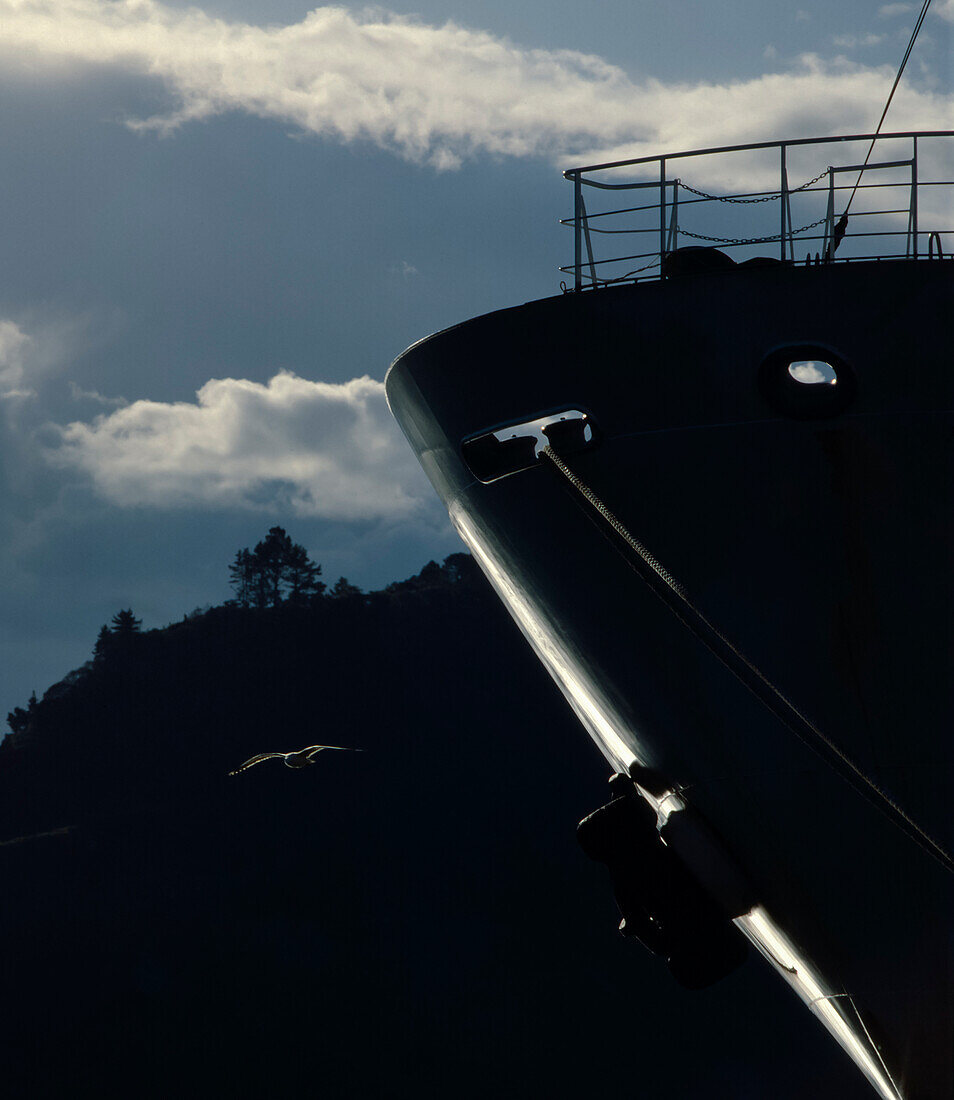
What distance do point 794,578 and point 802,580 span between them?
0.20ft

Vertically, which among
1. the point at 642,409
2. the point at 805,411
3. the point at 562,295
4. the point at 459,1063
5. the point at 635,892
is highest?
the point at 562,295

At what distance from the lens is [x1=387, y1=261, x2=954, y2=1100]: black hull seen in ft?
29.0

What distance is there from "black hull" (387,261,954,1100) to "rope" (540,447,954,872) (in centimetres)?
2

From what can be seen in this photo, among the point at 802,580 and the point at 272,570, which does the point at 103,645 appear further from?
the point at 802,580

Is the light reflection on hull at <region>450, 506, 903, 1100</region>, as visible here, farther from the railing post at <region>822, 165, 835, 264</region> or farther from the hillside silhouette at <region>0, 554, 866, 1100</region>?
the hillside silhouette at <region>0, 554, 866, 1100</region>

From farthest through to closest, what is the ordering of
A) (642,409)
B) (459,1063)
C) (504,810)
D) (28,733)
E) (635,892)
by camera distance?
(28,733), (504,810), (459,1063), (635,892), (642,409)

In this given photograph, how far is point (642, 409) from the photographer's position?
9648 mm

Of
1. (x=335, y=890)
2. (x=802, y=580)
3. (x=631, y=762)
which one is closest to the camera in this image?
(x=802, y=580)

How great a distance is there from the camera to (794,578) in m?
9.16

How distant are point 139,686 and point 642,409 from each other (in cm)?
12427

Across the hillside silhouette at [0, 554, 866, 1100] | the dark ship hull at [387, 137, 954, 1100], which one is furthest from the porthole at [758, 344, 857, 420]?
the hillside silhouette at [0, 554, 866, 1100]

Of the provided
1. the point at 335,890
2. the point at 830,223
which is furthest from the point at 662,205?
the point at 335,890

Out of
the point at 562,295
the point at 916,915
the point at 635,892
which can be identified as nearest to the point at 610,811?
the point at 635,892

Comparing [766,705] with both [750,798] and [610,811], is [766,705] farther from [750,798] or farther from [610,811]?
[610,811]
